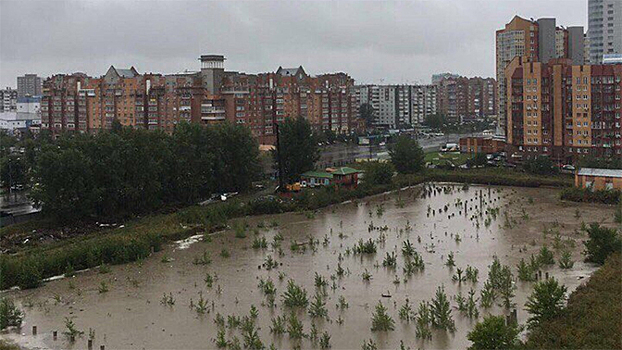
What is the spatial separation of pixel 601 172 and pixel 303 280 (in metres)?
9.32

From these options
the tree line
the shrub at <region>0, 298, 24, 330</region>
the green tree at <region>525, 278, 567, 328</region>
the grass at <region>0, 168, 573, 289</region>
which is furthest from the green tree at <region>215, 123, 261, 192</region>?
the green tree at <region>525, 278, 567, 328</region>

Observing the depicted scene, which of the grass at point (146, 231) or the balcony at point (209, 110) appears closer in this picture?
the grass at point (146, 231)

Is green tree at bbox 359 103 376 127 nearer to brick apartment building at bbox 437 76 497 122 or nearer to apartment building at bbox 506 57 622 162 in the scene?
brick apartment building at bbox 437 76 497 122

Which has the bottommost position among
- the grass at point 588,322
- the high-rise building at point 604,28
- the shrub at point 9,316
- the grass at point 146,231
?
the shrub at point 9,316

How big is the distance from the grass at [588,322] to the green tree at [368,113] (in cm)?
3166

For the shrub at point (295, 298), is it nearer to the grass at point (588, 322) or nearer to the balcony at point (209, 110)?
the grass at point (588, 322)

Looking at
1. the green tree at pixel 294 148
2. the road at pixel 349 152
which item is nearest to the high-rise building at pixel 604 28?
the road at pixel 349 152

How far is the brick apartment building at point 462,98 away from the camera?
146 ft

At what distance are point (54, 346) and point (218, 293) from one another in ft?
7.10

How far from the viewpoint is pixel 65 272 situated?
971cm

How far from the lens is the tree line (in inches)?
508

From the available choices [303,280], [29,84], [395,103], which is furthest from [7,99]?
[303,280]

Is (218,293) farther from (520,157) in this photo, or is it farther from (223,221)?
(520,157)

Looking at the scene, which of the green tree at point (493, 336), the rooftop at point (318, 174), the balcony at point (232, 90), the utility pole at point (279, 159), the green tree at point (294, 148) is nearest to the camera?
the green tree at point (493, 336)
